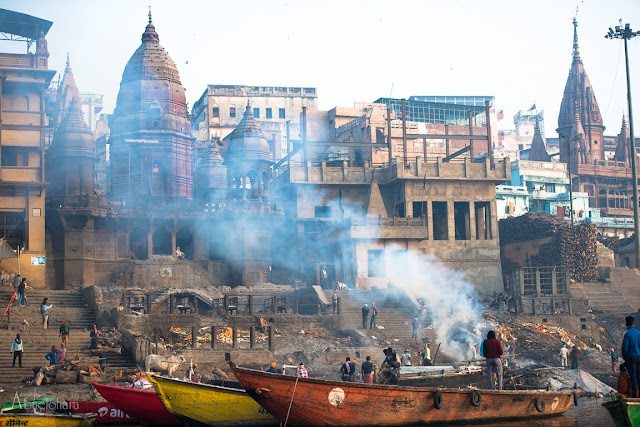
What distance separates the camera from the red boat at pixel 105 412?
22484 mm

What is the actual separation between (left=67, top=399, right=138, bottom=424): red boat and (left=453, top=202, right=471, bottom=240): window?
3324 centimetres

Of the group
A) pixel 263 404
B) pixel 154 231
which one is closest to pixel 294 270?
pixel 154 231

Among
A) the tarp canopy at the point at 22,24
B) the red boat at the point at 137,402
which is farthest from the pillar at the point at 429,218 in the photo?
Result: the red boat at the point at 137,402

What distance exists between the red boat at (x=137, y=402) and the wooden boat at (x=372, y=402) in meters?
3.21

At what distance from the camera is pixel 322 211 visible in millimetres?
53250

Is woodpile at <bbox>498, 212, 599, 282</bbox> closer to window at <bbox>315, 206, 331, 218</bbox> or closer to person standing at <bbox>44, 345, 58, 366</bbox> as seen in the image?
window at <bbox>315, 206, 331, 218</bbox>

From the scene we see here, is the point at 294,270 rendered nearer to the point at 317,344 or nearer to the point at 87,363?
the point at 317,344

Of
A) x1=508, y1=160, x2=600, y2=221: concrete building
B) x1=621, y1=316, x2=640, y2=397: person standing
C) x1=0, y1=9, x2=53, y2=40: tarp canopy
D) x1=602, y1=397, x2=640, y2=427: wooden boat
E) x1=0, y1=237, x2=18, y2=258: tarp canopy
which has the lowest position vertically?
x1=602, y1=397, x2=640, y2=427: wooden boat

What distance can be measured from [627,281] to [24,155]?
111ft

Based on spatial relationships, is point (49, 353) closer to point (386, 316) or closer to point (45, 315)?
point (45, 315)

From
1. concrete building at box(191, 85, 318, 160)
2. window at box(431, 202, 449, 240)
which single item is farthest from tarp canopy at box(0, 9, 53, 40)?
concrete building at box(191, 85, 318, 160)

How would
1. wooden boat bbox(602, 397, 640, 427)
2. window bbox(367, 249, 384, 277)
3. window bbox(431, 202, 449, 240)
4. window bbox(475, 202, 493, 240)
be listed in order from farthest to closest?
window bbox(431, 202, 449, 240) < window bbox(475, 202, 493, 240) < window bbox(367, 249, 384, 277) < wooden boat bbox(602, 397, 640, 427)

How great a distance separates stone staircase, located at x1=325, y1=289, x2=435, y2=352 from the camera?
37.7 meters

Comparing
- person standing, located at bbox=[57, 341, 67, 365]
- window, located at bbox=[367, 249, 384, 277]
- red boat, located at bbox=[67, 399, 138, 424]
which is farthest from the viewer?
window, located at bbox=[367, 249, 384, 277]
